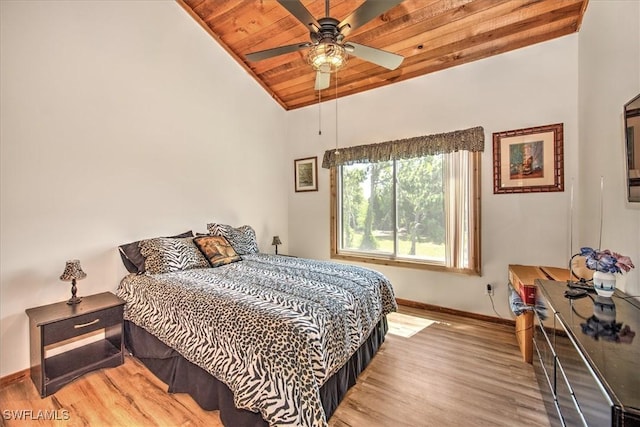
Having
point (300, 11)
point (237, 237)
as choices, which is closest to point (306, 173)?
point (237, 237)

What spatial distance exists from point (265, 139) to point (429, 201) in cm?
262

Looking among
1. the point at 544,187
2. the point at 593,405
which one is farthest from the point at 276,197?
the point at 593,405

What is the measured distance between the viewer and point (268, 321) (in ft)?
5.36

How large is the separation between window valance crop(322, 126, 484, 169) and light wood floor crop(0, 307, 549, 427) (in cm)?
211

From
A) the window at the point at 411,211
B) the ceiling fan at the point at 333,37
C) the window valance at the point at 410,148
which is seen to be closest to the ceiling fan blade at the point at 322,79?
the ceiling fan at the point at 333,37

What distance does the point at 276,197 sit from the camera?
4.74m

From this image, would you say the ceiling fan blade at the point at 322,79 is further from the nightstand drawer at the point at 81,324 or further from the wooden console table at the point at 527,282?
the nightstand drawer at the point at 81,324

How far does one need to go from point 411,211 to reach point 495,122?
4.44 feet

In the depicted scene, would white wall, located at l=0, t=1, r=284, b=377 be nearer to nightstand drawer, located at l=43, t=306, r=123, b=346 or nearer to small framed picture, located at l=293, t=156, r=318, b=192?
nightstand drawer, located at l=43, t=306, r=123, b=346

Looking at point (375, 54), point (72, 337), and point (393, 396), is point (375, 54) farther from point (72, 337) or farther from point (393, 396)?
point (72, 337)

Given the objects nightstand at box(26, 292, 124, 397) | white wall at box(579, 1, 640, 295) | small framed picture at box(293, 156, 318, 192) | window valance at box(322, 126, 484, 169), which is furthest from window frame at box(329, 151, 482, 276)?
nightstand at box(26, 292, 124, 397)

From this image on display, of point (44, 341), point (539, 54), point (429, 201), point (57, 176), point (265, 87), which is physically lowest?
point (44, 341)

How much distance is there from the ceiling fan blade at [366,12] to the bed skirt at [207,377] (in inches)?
92.1

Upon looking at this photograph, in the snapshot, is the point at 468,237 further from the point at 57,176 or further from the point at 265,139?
the point at 57,176
